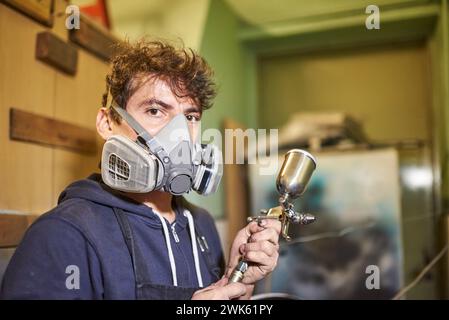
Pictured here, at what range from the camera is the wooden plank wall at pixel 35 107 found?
0.95 meters

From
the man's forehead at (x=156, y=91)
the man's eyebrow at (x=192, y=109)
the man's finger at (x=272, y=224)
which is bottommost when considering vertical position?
the man's finger at (x=272, y=224)

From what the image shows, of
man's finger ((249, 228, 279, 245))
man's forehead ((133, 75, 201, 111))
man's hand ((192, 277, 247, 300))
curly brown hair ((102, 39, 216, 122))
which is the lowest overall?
man's hand ((192, 277, 247, 300))

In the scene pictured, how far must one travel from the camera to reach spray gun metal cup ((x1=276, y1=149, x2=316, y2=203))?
78cm

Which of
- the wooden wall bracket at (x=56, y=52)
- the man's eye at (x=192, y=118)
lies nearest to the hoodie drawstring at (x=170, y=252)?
the man's eye at (x=192, y=118)

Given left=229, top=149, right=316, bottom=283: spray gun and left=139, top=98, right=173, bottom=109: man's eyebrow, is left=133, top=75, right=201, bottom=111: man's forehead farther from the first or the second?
left=229, top=149, right=316, bottom=283: spray gun

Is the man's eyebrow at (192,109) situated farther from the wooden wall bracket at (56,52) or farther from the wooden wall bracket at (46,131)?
the wooden wall bracket at (56,52)

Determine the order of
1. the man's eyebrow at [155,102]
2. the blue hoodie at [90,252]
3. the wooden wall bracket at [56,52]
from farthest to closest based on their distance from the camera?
the wooden wall bracket at [56,52], the man's eyebrow at [155,102], the blue hoodie at [90,252]

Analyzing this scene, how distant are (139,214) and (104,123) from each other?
0.20 meters

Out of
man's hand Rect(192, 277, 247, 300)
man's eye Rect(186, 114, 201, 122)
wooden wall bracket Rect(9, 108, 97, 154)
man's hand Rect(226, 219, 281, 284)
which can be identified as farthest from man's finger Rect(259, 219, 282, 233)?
wooden wall bracket Rect(9, 108, 97, 154)

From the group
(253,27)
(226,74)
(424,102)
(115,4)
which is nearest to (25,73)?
(115,4)

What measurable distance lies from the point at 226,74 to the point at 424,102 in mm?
1410

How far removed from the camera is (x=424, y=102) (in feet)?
8.33

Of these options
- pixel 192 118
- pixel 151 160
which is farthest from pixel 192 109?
pixel 151 160
